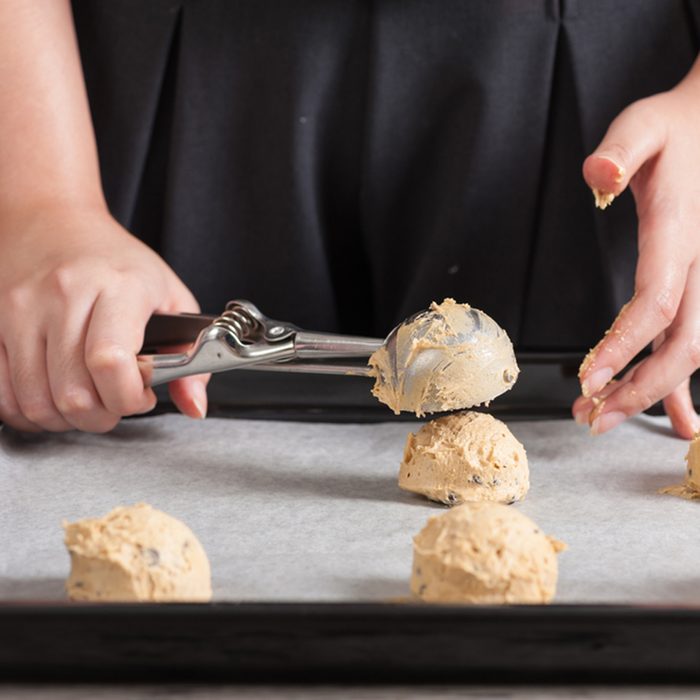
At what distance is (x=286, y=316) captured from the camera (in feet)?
4.62

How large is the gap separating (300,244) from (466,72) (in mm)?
286

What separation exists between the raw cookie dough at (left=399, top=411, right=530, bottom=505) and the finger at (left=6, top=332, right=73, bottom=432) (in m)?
0.34

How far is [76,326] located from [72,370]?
0.04 m

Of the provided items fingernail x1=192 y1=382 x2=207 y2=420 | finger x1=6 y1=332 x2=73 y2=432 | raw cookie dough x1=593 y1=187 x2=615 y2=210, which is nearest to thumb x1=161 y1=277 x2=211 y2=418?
fingernail x1=192 y1=382 x2=207 y2=420

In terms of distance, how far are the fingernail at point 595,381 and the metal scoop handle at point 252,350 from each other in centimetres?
19

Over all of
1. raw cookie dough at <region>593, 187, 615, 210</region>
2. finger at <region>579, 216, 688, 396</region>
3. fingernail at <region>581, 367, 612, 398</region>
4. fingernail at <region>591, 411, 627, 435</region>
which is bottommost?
fingernail at <region>591, 411, 627, 435</region>

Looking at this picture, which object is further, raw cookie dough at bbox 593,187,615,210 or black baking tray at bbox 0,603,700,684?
raw cookie dough at bbox 593,187,615,210

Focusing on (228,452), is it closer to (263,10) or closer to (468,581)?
(468,581)

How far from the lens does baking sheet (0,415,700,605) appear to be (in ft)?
2.58

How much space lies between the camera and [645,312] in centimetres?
98

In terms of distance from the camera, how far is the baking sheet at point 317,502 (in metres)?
0.79

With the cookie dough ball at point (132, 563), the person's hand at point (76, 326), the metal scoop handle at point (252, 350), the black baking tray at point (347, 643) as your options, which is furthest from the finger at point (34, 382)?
the black baking tray at point (347, 643)

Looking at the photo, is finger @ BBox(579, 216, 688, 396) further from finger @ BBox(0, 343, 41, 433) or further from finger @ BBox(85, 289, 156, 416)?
finger @ BBox(0, 343, 41, 433)

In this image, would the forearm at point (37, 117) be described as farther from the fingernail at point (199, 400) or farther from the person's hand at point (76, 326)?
the fingernail at point (199, 400)
